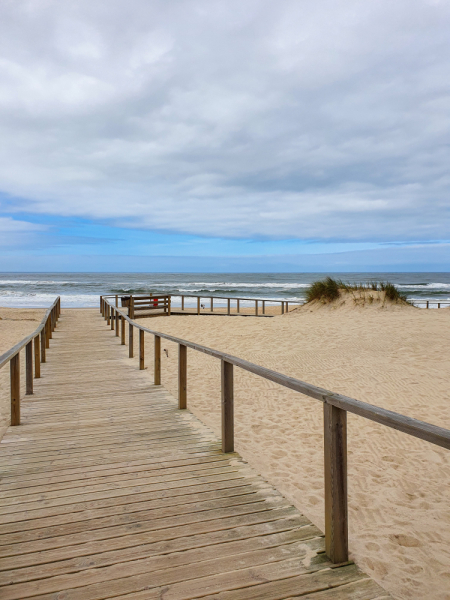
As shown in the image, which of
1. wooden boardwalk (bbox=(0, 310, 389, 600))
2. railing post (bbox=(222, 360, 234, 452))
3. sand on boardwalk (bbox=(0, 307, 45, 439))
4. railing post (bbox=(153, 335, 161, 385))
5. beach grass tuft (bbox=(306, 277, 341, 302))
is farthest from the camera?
beach grass tuft (bbox=(306, 277, 341, 302))

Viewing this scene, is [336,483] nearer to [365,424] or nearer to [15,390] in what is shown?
[15,390]

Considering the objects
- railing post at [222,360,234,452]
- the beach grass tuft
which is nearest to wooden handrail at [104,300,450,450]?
railing post at [222,360,234,452]

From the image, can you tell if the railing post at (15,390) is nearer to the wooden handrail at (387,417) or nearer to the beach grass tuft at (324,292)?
the wooden handrail at (387,417)

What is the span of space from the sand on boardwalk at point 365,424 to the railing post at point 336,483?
0.44 m

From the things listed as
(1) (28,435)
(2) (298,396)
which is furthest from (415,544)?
(2) (298,396)

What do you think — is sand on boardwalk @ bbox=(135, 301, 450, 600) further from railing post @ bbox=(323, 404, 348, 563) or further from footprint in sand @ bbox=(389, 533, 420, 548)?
railing post @ bbox=(323, 404, 348, 563)

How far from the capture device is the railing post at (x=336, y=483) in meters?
2.15

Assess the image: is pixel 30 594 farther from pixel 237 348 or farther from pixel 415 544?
pixel 237 348

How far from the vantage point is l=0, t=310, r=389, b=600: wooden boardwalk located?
196 centimetres

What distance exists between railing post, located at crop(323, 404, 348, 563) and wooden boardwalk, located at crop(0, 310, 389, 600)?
9 centimetres

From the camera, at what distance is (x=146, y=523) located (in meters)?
2.48

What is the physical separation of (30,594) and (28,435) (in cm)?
239

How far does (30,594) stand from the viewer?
1.90m

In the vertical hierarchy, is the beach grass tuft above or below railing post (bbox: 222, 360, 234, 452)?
above
